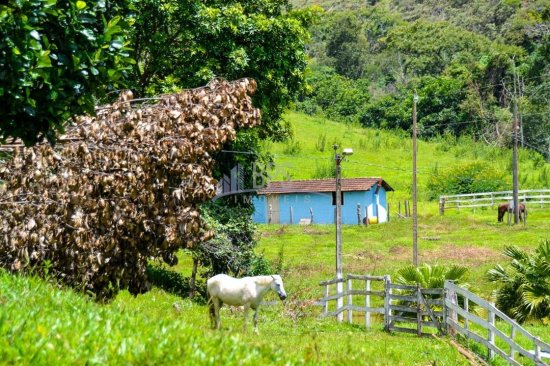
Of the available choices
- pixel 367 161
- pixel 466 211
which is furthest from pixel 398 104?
pixel 466 211

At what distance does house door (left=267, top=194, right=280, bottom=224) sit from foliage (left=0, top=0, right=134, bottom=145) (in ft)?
164

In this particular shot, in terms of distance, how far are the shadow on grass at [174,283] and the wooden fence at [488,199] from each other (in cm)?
3120

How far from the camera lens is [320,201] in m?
59.1

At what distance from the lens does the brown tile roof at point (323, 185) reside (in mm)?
58031

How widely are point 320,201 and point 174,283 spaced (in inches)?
1247

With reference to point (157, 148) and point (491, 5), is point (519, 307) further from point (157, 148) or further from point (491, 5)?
point (491, 5)

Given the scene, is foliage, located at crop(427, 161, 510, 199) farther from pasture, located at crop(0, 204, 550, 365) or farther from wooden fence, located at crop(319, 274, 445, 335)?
wooden fence, located at crop(319, 274, 445, 335)

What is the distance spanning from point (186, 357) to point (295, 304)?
18788 millimetres

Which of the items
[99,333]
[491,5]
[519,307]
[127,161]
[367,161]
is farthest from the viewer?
[491,5]

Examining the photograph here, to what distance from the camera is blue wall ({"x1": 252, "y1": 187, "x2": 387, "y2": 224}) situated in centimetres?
5847

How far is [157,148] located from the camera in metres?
14.8

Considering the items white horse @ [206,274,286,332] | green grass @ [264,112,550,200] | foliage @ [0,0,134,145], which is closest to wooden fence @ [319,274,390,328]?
white horse @ [206,274,286,332]

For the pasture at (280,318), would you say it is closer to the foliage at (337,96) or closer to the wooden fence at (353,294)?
the wooden fence at (353,294)

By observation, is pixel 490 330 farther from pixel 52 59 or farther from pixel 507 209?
pixel 507 209
